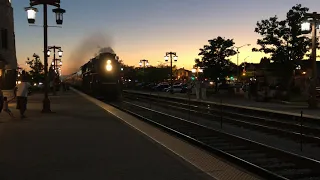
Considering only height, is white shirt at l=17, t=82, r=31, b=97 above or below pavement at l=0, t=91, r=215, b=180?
above

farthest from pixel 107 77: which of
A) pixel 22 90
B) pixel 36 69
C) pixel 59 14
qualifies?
pixel 36 69

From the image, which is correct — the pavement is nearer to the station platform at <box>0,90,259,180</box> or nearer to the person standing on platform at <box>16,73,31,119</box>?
the station platform at <box>0,90,259,180</box>

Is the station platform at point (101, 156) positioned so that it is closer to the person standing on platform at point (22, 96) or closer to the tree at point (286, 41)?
the person standing on platform at point (22, 96)

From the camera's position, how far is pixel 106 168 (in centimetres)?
786

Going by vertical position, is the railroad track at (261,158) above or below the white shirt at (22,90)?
→ below

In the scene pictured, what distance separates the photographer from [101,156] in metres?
9.11

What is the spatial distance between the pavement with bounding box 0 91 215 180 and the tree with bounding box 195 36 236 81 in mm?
45166

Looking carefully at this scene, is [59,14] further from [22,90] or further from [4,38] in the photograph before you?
[4,38]

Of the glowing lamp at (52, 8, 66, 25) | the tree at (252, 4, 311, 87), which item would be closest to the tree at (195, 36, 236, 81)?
the tree at (252, 4, 311, 87)

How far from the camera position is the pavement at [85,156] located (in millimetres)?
7387

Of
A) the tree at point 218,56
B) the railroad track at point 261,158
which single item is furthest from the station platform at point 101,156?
the tree at point 218,56

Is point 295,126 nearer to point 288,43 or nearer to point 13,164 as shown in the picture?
point 13,164

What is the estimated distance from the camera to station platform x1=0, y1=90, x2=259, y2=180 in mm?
7402

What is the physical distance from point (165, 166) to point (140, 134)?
4.81 meters
